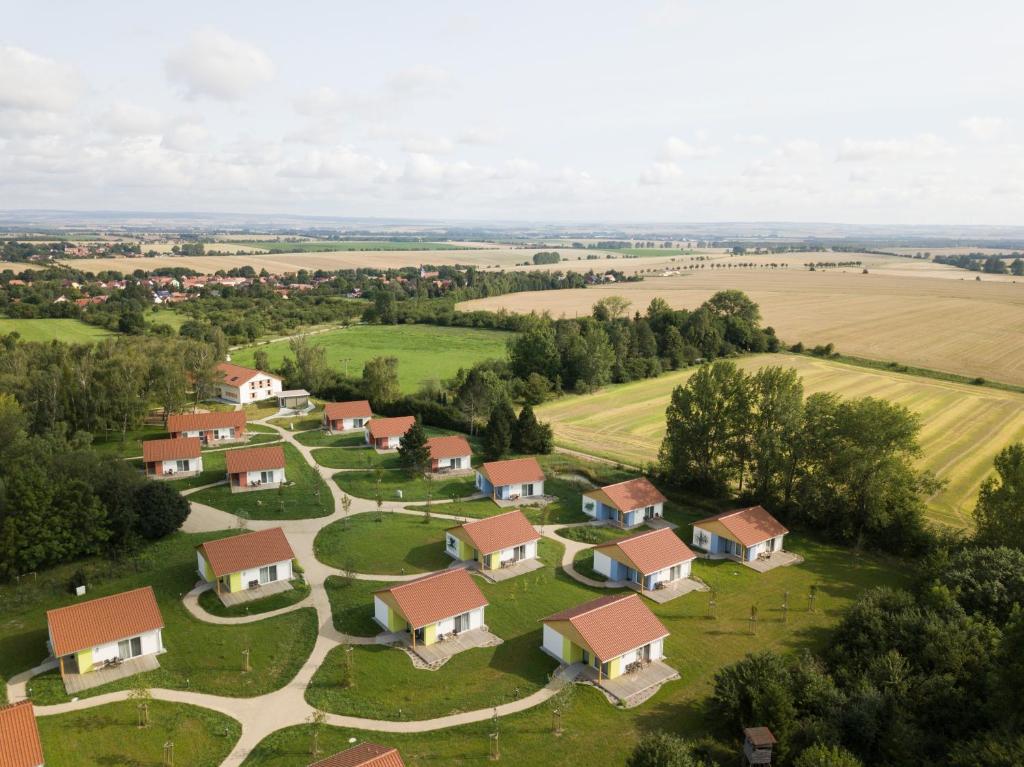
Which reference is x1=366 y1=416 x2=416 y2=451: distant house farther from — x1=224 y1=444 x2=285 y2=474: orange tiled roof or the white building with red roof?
the white building with red roof

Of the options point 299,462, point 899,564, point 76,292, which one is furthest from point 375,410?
point 76,292

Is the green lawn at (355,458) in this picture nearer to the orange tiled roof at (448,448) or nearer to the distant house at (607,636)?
the orange tiled roof at (448,448)

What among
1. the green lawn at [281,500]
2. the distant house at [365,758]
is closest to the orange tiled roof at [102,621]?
the distant house at [365,758]

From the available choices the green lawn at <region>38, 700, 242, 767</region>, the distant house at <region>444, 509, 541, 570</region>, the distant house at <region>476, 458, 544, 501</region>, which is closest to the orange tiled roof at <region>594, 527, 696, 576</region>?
the distant house at <region>444, 509, 541, 570</region>

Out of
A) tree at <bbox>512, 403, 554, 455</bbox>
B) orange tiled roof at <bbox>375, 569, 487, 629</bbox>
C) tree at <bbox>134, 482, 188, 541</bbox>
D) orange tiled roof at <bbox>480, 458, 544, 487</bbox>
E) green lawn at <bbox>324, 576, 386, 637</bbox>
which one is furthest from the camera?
tree at <bbox>512, 403, 554, 455</bbox>

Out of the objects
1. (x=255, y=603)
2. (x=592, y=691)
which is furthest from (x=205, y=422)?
(x=592, y=691)

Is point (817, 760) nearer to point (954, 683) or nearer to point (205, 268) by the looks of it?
point (954, 683)
